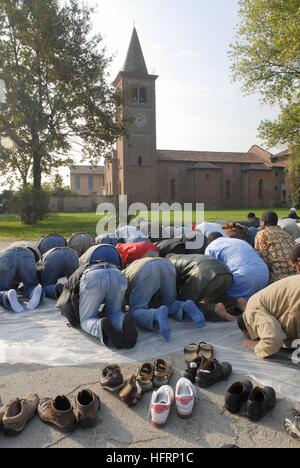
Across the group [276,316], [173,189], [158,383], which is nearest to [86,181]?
[173,189]

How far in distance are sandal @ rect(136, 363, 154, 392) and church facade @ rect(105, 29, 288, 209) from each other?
152 ft

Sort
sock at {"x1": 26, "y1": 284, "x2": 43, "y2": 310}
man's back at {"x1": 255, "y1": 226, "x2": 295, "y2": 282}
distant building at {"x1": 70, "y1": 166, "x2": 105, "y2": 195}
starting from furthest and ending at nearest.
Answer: distant building at {"x1": 70, "y1": 166, "x2": 105, "y2": 195}, sock at {"x1": 26, "y1": 284, "x2": 43, "y2": 310}, man's back at {"x1": 255, "y1": 226, "x2": 295, "y2": 282}

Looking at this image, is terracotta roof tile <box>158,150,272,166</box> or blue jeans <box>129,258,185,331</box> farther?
terracotta roof tile <box>158,150,272,166</box>

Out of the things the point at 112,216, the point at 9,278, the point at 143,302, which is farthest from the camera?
the point at 112,216

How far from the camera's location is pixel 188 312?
4.93m

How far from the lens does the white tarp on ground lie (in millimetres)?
3660

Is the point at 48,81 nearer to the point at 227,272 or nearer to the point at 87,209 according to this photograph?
the point at 227,272

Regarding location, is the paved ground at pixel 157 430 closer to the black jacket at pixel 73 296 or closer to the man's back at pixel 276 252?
the black jacket at pixel 73 296

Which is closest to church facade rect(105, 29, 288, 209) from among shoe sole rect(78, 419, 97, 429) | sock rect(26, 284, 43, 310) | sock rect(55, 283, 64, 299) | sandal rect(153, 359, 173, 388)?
sock rect(55, 283, 64, 299)

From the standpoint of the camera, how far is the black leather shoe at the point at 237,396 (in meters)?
3.01

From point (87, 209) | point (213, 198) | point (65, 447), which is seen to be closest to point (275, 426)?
point (65, 447)

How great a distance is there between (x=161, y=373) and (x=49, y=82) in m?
23.0

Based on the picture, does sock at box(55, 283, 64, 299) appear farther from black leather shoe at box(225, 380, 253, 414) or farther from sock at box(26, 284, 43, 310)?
black leather shoe at box(225, 380, 253, 414)
